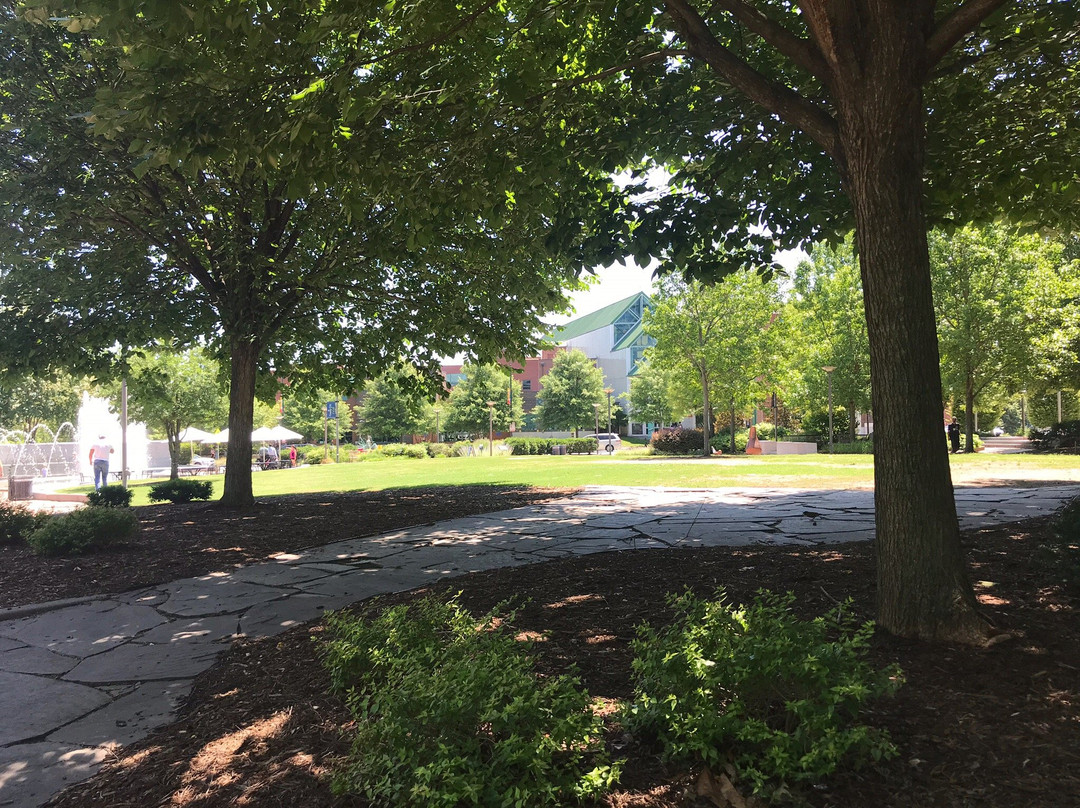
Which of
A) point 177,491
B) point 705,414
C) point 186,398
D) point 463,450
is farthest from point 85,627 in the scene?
point 463,450

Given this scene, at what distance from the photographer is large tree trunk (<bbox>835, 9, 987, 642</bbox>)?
3.43m

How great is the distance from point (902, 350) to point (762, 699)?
6.82 ft

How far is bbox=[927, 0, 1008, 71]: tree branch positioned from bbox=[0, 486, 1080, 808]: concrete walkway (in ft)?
15.1

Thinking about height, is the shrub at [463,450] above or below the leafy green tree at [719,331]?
below

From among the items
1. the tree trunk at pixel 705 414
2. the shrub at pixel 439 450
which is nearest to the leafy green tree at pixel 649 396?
the shrub at pixel 439 450

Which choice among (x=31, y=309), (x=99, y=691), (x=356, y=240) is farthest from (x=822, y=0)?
(x=31, y=309)

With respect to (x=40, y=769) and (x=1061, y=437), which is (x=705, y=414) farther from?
(x=40, y=769)

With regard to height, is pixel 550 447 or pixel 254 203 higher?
pixel 254 203

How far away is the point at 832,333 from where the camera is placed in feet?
113

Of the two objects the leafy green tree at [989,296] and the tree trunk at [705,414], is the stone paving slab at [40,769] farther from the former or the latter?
the tree trunk at [705,414]

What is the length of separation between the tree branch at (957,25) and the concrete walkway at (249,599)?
181 inches

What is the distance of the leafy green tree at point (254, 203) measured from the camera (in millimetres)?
4289

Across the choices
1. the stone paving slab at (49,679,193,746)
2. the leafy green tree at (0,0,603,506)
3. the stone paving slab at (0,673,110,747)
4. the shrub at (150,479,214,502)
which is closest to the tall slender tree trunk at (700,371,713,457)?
the leafy green tree at (0,0,603,506)

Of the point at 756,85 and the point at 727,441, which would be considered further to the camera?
the point at 727,441
